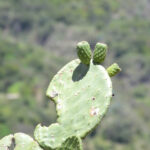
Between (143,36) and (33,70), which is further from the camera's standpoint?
(143,36)

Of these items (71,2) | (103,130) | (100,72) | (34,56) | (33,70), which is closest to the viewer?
(100,72)

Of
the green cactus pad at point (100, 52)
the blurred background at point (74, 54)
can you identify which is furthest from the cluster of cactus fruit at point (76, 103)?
the blurred background at point (74, 54)

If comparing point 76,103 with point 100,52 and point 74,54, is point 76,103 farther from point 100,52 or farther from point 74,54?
point 74,54

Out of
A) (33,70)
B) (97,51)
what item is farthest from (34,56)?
(97,51)

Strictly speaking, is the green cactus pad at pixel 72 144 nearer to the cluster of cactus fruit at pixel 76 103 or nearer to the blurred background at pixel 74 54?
the cluster of cactus fruit at pixel 76 103

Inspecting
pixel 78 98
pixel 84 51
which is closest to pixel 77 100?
pixel 78 98

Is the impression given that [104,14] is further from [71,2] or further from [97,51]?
[97,51]

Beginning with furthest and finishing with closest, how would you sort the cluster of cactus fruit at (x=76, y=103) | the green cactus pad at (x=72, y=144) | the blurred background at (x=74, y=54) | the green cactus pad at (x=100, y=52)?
the blurred background at (x=74, y=54)
the green cactus pad at (x=100, y=52)
the cluster of cactus fruit at (x=76, y=103)
the green cactus pad at (x=72, y=144)
